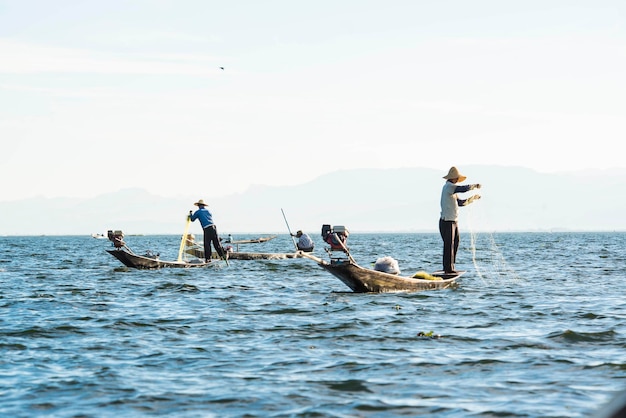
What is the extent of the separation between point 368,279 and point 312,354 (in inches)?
343

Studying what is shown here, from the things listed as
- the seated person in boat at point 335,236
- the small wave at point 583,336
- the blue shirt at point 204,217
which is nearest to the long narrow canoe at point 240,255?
the blue shirt at point 204,217

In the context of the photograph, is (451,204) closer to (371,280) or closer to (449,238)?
(449,238)

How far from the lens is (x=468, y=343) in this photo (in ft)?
44.3

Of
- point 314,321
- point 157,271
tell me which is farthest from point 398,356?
point 157,271

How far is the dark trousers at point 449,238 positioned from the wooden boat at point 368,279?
Answer: 106 cm

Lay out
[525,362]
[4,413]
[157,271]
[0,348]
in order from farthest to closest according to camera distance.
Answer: [157,271] < [0,348] < [525,362] < [4,413]

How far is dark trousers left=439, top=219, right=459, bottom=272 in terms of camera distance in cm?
2248

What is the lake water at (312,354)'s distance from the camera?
9.62m

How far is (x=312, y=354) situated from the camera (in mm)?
12633

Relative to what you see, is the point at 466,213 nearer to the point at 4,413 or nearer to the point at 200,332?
the point at 200,332

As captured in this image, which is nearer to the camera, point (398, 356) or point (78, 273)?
point (398, 356)

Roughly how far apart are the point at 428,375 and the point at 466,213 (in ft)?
43.3

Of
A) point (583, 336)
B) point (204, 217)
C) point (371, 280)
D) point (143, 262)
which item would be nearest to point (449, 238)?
point (371, 280)

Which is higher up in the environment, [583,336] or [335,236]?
[335,236]
